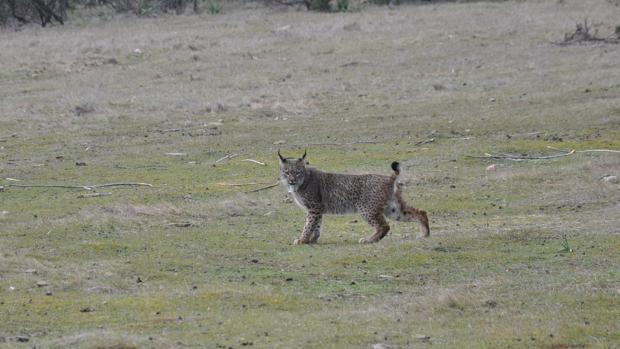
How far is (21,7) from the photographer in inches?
2359

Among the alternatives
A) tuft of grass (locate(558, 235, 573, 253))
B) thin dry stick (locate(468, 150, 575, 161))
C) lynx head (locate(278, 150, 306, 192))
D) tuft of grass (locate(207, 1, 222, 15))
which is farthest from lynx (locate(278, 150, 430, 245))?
tuft of grass (locate(207, 1, 222, 15))

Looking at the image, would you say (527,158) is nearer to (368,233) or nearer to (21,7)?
(368,233)

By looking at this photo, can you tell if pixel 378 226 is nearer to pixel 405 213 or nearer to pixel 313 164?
pixel 405 213

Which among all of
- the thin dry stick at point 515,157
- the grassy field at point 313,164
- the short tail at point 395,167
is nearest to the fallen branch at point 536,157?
the thin dry stick at point 515,157

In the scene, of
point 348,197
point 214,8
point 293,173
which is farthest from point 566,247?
point 214,8

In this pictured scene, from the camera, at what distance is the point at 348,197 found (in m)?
17.3

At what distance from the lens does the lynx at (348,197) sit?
1705 centimetres

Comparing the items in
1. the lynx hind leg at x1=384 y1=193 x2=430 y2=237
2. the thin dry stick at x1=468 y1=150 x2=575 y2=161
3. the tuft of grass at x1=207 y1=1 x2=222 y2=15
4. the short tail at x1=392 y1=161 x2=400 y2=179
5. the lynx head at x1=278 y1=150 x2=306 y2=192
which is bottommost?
the tuft of grass at x1=207 y1=1 x2=222 y2=15

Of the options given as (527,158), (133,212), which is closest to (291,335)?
(133,212)

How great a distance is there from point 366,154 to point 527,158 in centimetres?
349

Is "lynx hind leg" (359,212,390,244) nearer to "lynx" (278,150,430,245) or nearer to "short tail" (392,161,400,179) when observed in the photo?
"lynx" (278,150,430,245)

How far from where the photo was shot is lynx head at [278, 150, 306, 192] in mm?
17516

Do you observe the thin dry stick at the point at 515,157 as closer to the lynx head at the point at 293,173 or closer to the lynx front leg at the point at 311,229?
the lynx head at the point at 293,173

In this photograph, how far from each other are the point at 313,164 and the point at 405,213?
8359 mm
